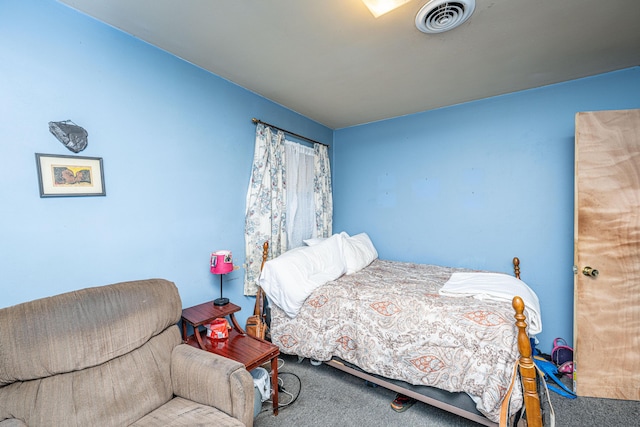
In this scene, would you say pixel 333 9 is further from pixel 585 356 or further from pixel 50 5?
pixel 585 356

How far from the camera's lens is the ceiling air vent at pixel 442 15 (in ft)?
4.87

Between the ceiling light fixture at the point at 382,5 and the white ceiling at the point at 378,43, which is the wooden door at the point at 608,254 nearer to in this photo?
the white ceiling at the point at 378,43

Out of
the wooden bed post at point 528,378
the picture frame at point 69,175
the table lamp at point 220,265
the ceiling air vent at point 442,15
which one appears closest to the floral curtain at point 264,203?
the table lamp at point 220,265

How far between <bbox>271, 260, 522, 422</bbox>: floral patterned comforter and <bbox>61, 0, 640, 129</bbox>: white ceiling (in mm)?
1834

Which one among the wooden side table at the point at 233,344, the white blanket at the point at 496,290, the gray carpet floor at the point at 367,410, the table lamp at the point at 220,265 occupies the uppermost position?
the table lamp at the point at 220,265

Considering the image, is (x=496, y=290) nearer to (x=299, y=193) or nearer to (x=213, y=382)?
(x=213, y=382)

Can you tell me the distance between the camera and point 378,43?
1.84 meters

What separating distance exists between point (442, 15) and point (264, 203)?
2032 mm

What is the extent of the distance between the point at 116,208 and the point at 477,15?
258cm

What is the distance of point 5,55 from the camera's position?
4.30 feet

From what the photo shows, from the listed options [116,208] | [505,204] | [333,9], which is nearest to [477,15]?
[333,9]

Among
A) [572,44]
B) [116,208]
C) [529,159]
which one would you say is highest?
[572,44]

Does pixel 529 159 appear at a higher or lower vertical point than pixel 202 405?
higher

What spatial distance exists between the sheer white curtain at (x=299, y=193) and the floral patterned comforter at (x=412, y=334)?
0.95 metres
